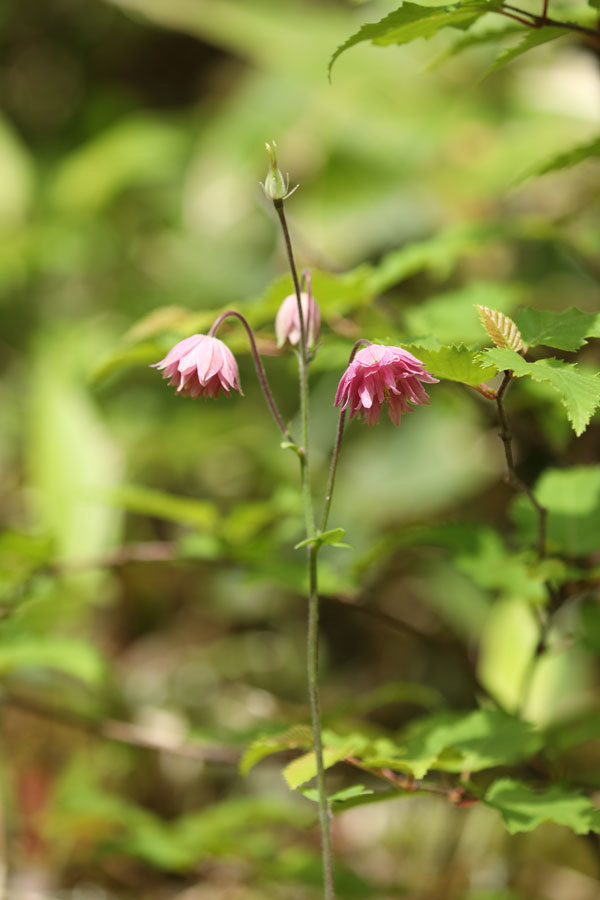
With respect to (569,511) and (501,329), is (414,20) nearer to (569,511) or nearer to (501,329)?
(501,329)

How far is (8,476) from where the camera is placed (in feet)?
7.38

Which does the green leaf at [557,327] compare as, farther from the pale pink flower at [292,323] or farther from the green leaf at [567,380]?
the pale pink flower at [292,323]

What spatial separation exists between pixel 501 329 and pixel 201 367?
0.65 ft

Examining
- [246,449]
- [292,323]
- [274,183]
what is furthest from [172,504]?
[246,449]

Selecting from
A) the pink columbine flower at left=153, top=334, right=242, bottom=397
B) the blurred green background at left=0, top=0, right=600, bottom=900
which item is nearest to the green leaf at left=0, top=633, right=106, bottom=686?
the blurred green background at left=0, top=0, right=600, bottom=900

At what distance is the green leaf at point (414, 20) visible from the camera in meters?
0.55

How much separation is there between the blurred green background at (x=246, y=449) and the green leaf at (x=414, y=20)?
154 millimetres

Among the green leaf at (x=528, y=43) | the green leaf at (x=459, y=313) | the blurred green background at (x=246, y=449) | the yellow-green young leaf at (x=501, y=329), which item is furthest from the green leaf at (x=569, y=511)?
the green leaf at (x=528, y=43)

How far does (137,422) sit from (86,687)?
0.76m

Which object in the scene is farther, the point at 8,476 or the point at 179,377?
the point at 8,476

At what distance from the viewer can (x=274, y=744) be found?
569 mm

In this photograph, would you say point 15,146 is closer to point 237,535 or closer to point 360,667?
point 360,667

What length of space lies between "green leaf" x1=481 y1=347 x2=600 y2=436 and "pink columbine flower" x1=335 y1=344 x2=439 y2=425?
0.04 m

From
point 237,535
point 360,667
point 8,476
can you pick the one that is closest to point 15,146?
point 8,476
